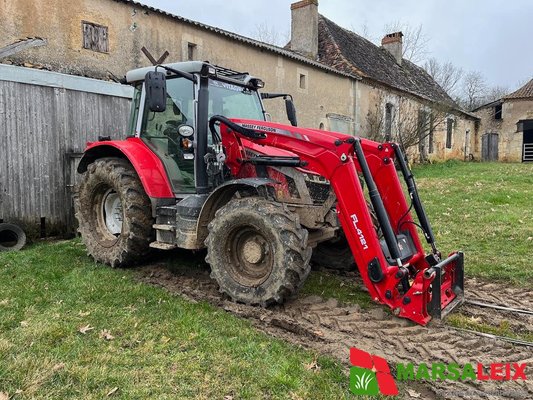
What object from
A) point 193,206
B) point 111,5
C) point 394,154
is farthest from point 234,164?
point 111,5

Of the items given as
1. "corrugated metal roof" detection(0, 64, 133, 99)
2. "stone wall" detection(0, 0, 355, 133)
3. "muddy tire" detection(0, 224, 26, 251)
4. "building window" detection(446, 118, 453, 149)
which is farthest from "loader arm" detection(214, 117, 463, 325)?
"building window" detection(446, 118, 453, 149)

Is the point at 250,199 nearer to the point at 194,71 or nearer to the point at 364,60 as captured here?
the point at 194,71

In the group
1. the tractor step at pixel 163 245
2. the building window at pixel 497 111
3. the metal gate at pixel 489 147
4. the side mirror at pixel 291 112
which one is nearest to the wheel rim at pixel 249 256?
the tractor step at pixel 163 245

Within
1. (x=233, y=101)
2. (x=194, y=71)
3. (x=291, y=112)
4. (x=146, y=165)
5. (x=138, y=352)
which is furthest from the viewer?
(x=291, y=112)

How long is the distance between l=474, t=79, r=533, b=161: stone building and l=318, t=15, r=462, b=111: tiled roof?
16.9 feet

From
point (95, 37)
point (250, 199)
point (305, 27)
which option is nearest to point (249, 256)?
point (250, 199)

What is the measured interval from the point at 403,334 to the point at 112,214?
4.16m

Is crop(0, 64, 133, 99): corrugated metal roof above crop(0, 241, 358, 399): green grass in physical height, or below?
above

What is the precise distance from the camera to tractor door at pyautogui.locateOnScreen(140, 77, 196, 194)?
5.20 meters

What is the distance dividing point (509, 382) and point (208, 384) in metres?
2.04

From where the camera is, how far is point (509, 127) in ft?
100

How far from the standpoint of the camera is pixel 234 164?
4832 mm

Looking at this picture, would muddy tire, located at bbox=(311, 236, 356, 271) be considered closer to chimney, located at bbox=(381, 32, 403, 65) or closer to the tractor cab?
the tractor cab

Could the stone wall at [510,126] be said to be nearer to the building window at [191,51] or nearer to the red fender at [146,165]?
the building window at [191,51]
